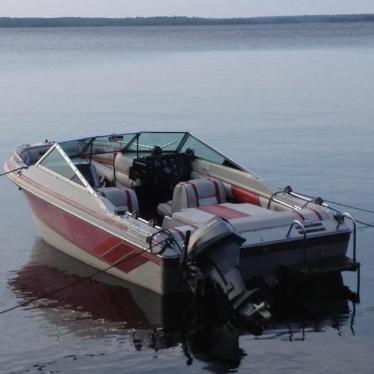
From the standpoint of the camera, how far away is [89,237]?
1170 cm

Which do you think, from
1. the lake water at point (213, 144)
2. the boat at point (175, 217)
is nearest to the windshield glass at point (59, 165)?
the boat at point (175, 217)

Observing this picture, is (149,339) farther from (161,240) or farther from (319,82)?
(319,82)

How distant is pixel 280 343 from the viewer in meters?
9.60

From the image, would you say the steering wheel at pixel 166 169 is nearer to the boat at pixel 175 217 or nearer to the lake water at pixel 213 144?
the boat at pixel 175 217

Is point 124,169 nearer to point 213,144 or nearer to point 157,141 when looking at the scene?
point 157,141

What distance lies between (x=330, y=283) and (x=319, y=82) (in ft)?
97.0

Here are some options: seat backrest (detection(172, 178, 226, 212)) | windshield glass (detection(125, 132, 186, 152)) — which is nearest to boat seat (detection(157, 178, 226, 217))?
seat backrest (detection(172, 178, 226, 212))

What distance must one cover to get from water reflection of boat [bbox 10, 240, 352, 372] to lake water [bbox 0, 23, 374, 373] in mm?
21

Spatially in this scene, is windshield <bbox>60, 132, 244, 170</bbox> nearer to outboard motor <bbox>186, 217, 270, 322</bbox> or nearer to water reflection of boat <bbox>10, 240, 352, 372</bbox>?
water reflection of boat <bbox>10, 240, 352, 372</bbox>

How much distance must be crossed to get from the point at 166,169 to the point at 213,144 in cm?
964

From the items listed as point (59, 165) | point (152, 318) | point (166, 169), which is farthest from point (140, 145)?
point (152, 318)

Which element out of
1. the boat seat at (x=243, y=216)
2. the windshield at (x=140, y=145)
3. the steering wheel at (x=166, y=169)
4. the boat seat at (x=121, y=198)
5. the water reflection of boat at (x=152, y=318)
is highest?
the windshield at (x=140, y=145)

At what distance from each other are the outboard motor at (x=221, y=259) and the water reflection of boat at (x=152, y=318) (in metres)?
0.51

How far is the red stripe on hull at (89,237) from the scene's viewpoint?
35.5 ft
